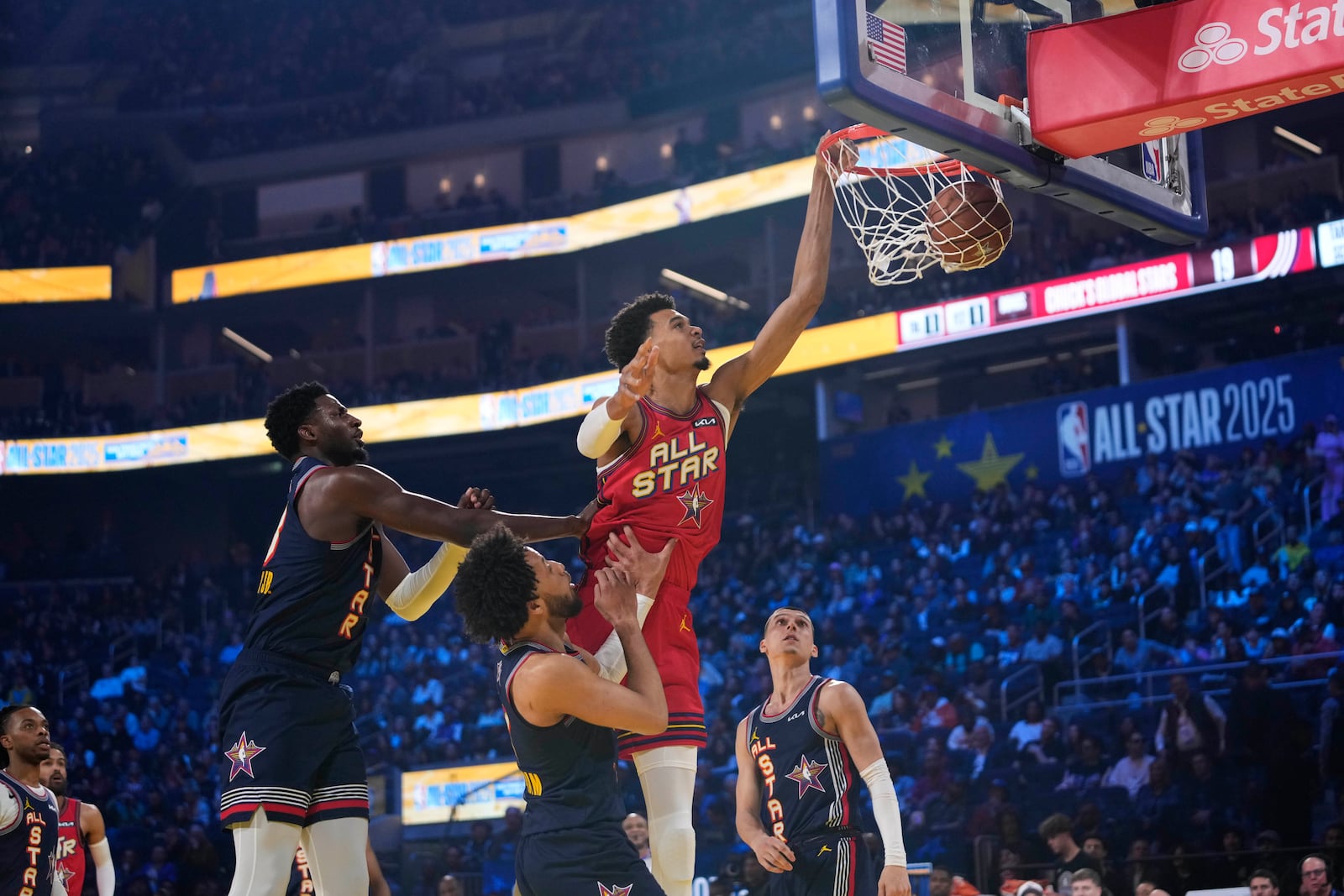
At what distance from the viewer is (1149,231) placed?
6.54m

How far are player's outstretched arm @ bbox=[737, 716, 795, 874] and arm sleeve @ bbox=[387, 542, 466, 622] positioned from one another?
6.69ft

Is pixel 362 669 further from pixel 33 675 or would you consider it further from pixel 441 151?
pixel 441 151

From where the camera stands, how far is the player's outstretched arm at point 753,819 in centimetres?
636

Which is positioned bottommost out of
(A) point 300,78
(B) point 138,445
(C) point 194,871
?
(C) point 194,871

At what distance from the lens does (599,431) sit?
16.6 ft

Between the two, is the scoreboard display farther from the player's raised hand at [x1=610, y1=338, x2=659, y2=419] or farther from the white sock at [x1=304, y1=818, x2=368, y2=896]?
the white sock at [x1=304, y1=818, x2=368, y2=896]

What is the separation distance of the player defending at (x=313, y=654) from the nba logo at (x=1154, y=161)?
10.8ft

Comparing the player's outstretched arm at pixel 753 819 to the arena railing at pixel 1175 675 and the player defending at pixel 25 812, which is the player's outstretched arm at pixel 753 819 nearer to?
the player defending at pixel 25 812

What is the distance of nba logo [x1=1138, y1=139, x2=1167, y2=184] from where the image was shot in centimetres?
656

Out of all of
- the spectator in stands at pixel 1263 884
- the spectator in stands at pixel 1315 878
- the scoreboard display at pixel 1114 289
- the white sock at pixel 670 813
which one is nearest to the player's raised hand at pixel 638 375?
the white sock at pixel 670 813

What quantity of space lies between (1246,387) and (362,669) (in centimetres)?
1455

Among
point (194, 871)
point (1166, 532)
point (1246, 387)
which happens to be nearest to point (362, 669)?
point (194, 871)

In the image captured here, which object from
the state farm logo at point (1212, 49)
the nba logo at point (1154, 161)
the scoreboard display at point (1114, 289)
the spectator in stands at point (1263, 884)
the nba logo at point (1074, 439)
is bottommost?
the spectator in stands at point (1263, 884)

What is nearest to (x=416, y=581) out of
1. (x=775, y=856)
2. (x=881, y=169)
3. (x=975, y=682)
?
(x=775, y=856)
